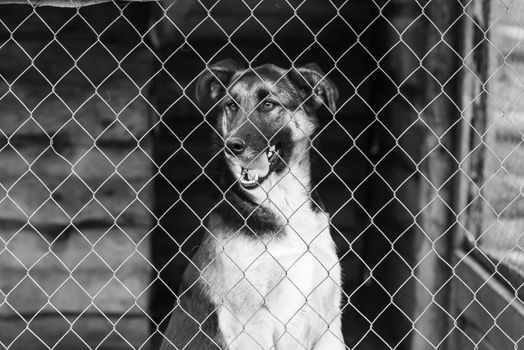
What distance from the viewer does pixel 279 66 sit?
14.9 ft

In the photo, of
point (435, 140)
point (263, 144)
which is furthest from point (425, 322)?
point (263, 144)

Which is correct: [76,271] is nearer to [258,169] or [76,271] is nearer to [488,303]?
[258,169]

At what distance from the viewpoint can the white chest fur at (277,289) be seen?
392cm

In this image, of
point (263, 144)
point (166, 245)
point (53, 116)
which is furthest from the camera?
point (166, 245)

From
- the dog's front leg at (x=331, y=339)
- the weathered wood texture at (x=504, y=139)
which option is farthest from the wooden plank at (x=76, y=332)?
the weathered wood texture at (x=504, y=139)

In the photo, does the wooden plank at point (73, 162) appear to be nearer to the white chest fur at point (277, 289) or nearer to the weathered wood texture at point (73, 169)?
the weathered wood texture at point (73, 169)

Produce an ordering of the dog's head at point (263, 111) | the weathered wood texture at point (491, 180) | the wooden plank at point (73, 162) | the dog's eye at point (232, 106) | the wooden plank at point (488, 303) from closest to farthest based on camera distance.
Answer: the wooden plank at point (488, 303)
the weathered wood texture at point (491, 180)
the dog's head at point (263, 111)
the dog's eye at point (232, 106)
the wooden plank at point (73, 162)

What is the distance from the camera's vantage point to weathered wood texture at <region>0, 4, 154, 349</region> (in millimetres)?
4293

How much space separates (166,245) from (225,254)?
823mm

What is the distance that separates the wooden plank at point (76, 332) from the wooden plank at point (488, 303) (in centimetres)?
148

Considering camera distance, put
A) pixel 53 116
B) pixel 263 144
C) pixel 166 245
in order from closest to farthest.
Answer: pixel 263 144, pixel 53 116, pixel 166 245

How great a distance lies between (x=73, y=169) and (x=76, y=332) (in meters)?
0.78

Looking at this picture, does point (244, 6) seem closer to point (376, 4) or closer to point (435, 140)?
point (376, 4)

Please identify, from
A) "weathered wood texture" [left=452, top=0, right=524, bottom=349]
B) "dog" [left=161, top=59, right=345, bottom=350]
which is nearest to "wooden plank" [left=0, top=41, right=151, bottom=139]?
"dog" [left=161, top=59, right=345, bottom=350]
